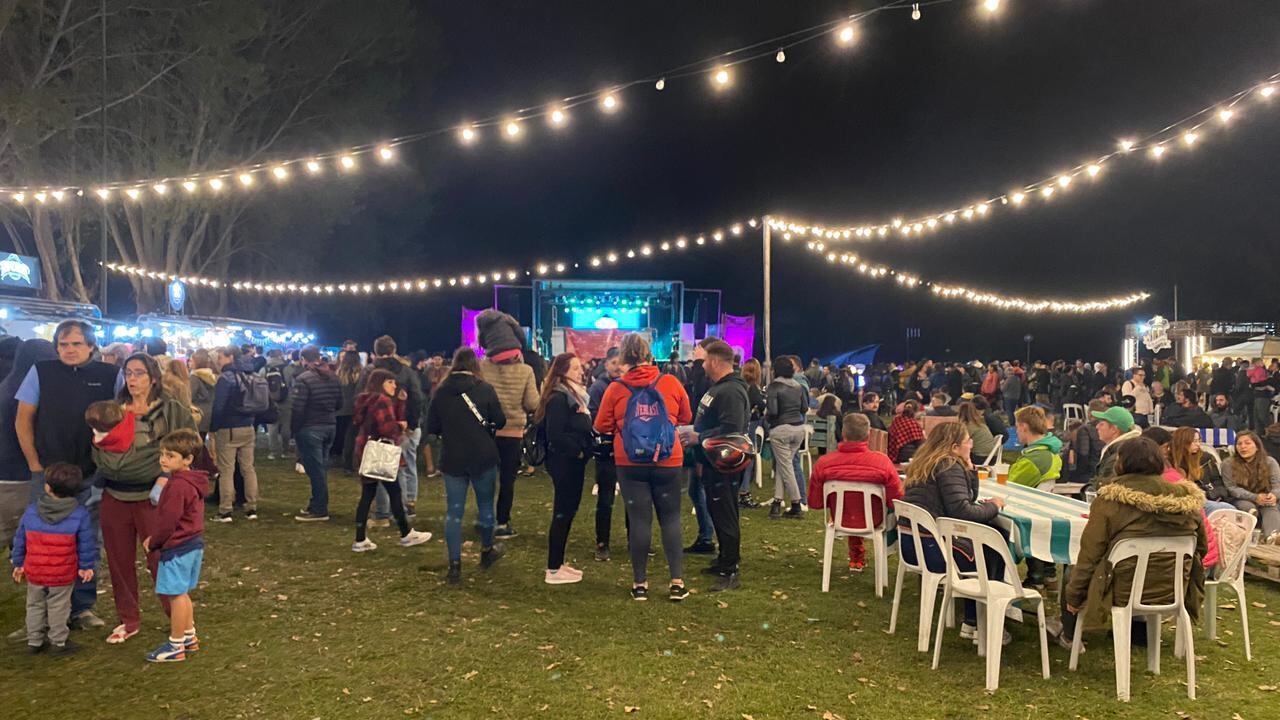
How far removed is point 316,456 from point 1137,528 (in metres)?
6.17

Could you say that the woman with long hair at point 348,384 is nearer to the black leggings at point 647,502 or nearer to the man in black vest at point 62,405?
the man in black vest at point 62,405

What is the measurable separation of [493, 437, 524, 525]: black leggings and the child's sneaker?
2.43 metres

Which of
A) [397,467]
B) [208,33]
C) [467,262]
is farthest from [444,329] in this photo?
[397,467]

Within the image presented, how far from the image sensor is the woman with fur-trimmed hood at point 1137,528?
344 centimetres

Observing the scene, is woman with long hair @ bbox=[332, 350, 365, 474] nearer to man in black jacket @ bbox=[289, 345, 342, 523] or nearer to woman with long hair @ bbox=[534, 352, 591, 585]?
man in black jacket @ bbox=[289, 345, 342, 523]

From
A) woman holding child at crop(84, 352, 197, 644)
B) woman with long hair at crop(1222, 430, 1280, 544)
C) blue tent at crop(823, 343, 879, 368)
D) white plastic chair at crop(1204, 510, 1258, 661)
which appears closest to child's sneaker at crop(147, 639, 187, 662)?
woman holding child at crop(84, 352, 197, 644)

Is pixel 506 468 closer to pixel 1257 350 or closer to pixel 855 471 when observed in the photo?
pixel 855 471

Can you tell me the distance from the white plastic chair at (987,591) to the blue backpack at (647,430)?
1.58 metres

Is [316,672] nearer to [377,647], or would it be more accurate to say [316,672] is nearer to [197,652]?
[377,647]

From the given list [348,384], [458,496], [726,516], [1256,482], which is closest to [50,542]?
[458,496]

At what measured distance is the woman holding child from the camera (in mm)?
3975

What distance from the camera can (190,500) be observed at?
3865 millimetres

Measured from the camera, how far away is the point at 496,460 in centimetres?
537

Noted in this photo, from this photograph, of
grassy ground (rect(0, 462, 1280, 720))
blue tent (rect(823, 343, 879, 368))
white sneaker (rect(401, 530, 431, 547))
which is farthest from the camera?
blue tent (rect(823, 343, 879, 368))
